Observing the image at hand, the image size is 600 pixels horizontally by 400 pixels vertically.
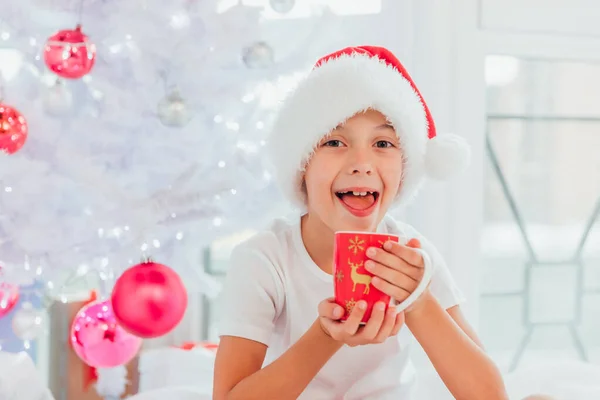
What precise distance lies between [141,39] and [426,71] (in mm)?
813

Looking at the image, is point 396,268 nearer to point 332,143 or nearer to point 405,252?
point 405,252

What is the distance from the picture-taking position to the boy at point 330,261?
3.64ft

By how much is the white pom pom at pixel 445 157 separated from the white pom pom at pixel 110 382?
1000 mm

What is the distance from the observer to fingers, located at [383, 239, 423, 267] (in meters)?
0.96

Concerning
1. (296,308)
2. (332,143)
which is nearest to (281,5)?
(332,143)

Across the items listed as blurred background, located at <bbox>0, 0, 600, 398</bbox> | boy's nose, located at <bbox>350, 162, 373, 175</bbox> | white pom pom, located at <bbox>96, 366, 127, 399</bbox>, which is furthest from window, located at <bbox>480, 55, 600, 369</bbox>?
boy's nose, located at <bbox>350, 162, 373, 175</bbox>

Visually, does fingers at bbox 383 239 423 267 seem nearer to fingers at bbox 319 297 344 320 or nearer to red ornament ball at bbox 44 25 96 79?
fingers at bbox 319 297 344 320

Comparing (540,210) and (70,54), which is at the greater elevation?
(70,54)

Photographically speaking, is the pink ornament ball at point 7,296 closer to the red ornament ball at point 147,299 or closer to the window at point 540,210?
the red ornament ball at point 147,299

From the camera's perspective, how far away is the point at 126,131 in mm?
1648

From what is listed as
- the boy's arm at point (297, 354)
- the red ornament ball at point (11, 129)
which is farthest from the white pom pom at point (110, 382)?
the boy's arm at point (297, 354)

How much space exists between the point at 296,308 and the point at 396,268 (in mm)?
334

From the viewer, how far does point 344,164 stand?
113 centimetres

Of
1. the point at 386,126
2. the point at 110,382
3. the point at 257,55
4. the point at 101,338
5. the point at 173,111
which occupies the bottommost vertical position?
the point at 110,382
